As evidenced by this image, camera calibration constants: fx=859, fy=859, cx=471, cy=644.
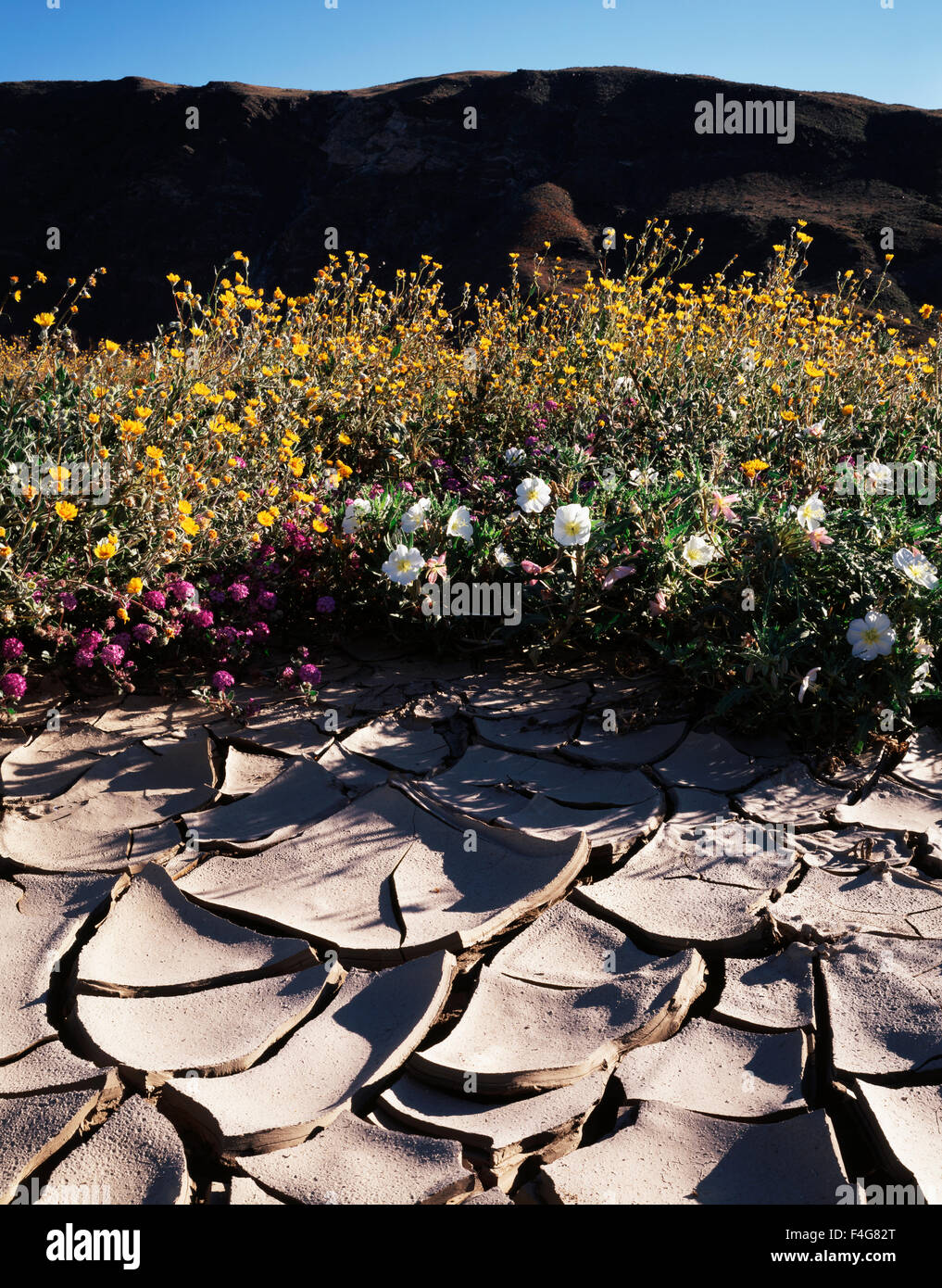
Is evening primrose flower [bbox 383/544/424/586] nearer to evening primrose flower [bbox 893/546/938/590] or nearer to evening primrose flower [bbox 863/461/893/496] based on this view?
evening primrose flower [bbox 893/546/938/590]

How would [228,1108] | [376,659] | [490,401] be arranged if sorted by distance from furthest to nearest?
1. [490,401]
2. [376,659]
3. [228,1108]

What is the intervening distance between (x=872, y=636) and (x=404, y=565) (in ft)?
4.98

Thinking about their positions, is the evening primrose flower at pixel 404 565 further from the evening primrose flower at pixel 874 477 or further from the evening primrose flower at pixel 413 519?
the evening primrose flower at pixel 874 477

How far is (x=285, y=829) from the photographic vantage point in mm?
2338

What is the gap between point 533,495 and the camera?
302 cm

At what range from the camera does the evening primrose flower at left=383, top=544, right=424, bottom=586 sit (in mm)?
2992

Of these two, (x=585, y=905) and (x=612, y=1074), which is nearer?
(x=612, y=1074)

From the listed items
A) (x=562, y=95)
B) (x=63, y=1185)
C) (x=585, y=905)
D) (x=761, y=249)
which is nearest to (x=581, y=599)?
(x=585, y=905)

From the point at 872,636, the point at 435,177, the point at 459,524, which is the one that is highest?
the point at 435,177

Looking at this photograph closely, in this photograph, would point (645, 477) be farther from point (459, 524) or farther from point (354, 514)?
point (354, 514)

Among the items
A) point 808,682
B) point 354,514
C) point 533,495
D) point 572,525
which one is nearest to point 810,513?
point 808,682

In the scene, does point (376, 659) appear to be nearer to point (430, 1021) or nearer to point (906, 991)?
point (430, 1021)
